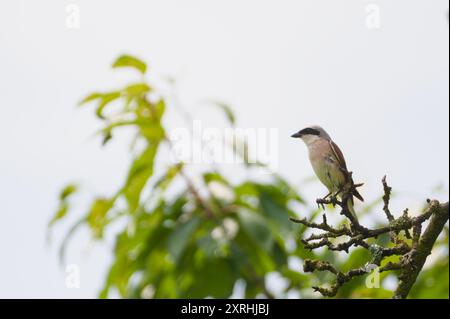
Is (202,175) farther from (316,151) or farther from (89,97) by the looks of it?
(316,151)

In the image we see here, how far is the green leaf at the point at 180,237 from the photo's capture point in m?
7.91

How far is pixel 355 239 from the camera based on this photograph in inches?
148

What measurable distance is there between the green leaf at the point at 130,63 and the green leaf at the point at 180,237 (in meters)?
1.50

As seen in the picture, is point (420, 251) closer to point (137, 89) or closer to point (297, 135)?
point (297, 135)

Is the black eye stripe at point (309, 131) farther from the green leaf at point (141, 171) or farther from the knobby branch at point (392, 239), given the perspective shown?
the green leaf at point (141, 171)

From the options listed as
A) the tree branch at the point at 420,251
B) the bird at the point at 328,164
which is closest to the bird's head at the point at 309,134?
the bird at the point at 328,164

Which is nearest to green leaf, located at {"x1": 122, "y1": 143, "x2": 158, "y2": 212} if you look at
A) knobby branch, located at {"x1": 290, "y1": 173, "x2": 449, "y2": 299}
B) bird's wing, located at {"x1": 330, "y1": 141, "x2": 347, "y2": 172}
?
knobby branch, located at {"x1": 290, "y1": 173, "x2": 449, "y2": 299}

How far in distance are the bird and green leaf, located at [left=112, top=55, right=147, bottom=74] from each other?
4261 mm

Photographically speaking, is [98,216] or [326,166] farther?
[98,216]

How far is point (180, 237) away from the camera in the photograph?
7.99m

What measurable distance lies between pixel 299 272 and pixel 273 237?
46 centimetres

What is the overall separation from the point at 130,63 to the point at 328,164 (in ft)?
14.8

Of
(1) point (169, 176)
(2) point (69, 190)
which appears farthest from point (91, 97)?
(2) point (69, 190)
